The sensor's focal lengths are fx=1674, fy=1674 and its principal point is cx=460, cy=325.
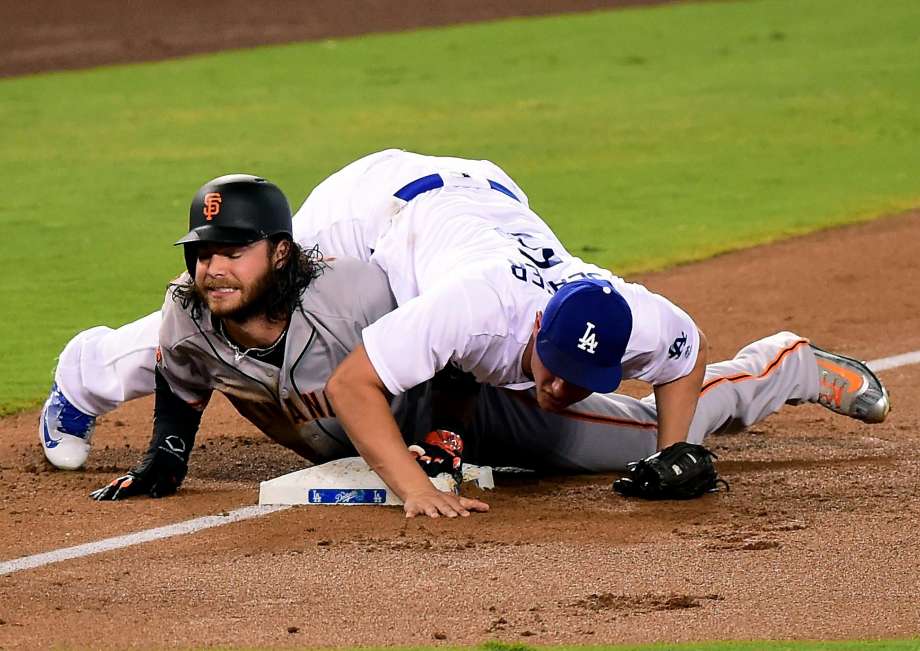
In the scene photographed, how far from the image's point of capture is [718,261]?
30.2 ft

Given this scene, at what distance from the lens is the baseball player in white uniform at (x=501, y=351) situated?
4.62 meters

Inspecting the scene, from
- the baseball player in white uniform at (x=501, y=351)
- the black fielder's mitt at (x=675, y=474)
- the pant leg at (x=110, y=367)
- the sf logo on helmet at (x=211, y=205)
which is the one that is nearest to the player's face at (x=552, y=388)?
the baseball player in white uniform at (x=501, y=351)

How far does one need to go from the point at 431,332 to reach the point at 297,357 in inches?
22.5

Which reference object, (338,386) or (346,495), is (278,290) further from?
(346,495)

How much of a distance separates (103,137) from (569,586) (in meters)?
9.89

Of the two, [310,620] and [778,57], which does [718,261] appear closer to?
[310,620]

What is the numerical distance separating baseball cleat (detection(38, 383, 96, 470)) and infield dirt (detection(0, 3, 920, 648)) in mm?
77

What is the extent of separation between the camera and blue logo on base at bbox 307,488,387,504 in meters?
4.99

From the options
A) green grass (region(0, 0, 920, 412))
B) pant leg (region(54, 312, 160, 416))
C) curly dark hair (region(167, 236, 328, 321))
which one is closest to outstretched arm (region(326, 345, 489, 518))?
curly dark hair (region(167, 236, 328, 321))

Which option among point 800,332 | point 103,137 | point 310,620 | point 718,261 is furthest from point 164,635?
point 103,137

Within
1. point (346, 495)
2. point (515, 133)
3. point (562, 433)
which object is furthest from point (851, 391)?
point (515, 133)

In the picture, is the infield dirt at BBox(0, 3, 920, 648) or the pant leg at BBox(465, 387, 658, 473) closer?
the infield dirt at BBox(0, 3, 920, 648)

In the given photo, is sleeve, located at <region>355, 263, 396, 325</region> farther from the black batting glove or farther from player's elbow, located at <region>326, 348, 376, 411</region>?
the black batting glove

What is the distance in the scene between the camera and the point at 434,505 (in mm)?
4750
